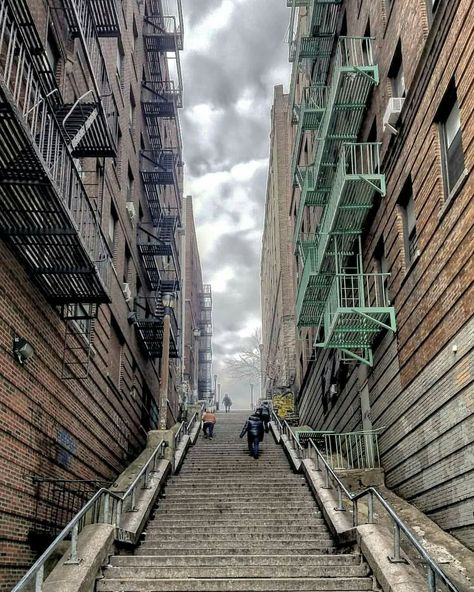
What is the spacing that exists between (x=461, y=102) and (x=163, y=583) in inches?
314

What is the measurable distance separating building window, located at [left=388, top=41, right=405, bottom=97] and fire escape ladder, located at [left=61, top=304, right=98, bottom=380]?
788 cm

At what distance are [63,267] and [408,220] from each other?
22.6 ft

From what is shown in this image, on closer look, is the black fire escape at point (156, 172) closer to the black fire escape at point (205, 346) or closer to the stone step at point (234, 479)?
the stone step at point (234, 479)

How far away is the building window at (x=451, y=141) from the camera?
10202 millimetres

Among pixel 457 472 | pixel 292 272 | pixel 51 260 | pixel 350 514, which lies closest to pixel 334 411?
pixel 350 514

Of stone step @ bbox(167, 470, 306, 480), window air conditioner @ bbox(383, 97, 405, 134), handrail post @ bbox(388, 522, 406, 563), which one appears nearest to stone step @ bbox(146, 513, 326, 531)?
stone step @ bbox(167, 470, 306, 480)

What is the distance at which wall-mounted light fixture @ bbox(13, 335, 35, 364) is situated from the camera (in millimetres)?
10148

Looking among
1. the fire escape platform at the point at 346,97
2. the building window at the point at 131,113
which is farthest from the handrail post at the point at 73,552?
the building window at the point at 131,113

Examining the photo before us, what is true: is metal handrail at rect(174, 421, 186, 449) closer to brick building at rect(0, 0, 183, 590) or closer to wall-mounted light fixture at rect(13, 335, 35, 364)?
brick building at rect(0, 0, 183, 590)

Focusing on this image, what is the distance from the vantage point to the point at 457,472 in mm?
9648

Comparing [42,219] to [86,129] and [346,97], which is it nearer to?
[86,129]

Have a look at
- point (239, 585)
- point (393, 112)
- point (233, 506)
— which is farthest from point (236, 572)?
point (393, 112)

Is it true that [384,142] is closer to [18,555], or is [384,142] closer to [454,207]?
[454,207]

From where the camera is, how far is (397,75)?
13.9 metres
